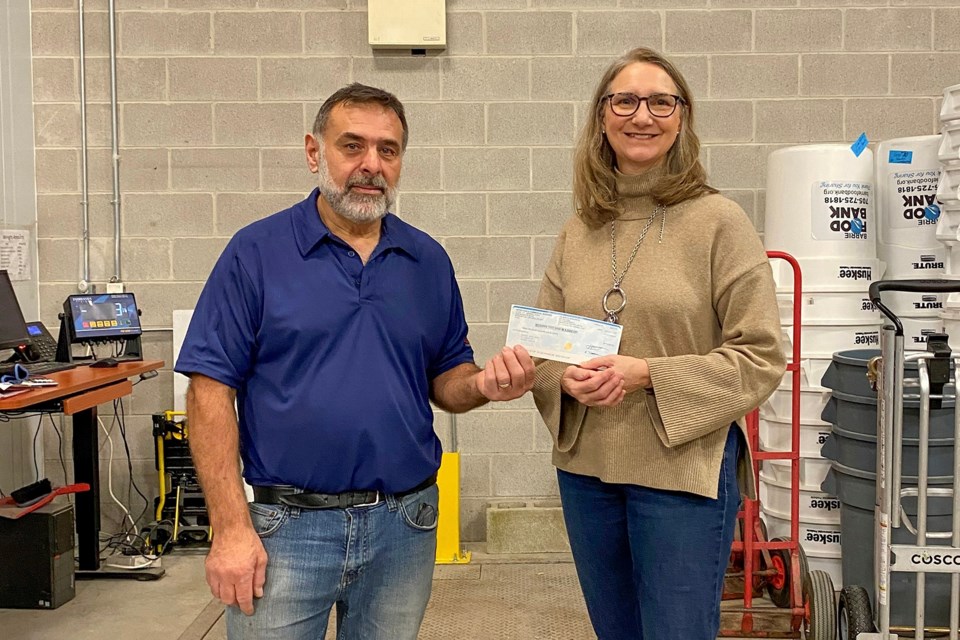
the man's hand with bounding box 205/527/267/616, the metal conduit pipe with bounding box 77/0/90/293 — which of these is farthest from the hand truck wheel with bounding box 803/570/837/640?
the metal conduit pipe with bounding box 77/0/90/293

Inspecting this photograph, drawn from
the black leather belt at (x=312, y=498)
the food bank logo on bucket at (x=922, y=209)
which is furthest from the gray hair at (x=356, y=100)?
the food bank logo on bucket at (x=922, y=209)

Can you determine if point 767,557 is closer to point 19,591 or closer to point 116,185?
point 19,591

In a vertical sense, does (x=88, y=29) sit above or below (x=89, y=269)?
above

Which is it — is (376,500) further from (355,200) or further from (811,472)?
(811,472)

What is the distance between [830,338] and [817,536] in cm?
74

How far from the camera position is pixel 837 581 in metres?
3.11

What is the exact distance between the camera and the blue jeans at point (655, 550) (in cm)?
148

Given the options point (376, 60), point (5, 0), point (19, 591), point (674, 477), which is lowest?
point (19, 591)

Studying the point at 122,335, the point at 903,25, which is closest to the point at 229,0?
the point at 122,335

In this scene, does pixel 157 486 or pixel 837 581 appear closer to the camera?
pixel 837 581

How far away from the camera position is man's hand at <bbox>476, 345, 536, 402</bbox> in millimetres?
1479

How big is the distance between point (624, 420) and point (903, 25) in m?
3.13

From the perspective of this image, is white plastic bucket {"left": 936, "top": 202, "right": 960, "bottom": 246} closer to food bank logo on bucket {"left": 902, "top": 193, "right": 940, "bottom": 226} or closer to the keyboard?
food bank logo on bucket {"left": 902, "top": 193, "right": 940, "bottom": 226}

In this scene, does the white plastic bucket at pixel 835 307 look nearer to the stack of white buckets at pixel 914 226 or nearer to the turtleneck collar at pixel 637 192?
the stack of white buckets at pixel 914 226
